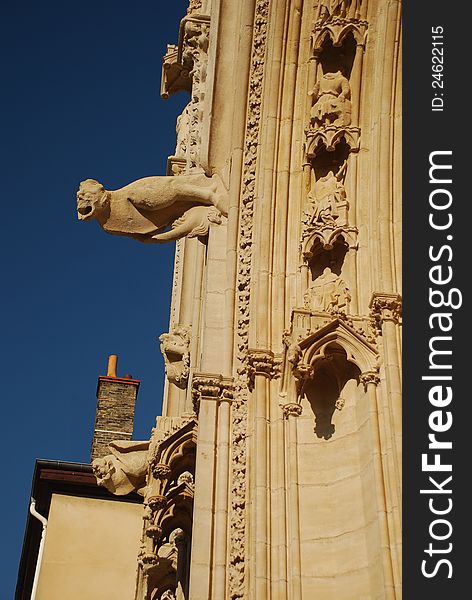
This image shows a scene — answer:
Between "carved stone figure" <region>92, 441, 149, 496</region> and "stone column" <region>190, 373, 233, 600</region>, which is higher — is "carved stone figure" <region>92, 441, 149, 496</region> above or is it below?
above

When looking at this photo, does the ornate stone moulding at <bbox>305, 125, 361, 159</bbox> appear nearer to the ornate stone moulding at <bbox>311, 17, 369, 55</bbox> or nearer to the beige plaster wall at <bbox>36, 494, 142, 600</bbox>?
the ornate stone moulding at <bbox>311, 17, 369, 55</bbox>

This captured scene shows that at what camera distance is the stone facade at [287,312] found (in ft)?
24.0

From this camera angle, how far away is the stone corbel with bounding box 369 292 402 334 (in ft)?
25.0

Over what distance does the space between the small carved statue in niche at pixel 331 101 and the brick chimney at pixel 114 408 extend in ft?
40.1

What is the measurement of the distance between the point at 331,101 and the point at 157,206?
1694 mm

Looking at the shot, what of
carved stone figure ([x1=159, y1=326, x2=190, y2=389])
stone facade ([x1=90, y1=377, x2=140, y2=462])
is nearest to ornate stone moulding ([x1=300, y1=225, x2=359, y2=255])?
carved stone figure ([x1=159, y1=326, x2=190, y2=389])

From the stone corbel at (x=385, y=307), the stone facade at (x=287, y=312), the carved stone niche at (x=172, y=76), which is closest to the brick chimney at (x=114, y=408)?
the carved stone niche at (x=172, y=76)

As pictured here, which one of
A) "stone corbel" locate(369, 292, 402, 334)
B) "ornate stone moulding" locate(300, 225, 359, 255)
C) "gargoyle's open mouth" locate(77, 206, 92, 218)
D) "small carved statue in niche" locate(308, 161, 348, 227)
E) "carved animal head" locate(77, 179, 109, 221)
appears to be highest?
"carved animal head" locate(77, 179, 109, 221)

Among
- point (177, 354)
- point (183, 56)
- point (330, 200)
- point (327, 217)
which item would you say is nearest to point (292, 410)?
point (327, 217)

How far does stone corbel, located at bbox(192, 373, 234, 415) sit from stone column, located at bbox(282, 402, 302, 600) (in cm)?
57

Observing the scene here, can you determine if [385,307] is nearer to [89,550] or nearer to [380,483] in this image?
[380,483]

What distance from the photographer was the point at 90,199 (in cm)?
934

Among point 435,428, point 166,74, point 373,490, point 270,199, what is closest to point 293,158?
point 270,199

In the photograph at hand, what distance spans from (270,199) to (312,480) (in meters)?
2.26
